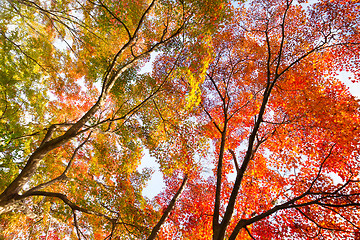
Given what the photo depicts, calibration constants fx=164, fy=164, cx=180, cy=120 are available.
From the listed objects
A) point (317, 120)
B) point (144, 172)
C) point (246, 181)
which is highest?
point (317, 120)

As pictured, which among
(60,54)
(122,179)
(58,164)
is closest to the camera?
(122,179)

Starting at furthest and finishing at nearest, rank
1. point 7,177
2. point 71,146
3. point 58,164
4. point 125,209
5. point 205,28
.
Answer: point 71,146 → point 58,164 → point 7,177 → point 205,28 → point 125,209

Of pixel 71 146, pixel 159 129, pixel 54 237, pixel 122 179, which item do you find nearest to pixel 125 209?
pixel 122 179

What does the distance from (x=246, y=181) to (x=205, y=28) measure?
8140mm

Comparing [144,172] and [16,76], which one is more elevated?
[144,172]

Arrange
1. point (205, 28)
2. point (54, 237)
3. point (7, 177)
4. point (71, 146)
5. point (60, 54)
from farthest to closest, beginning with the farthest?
point (54, 237), point (71, 146), point (60, 54), point (7, 177), point (205, 28)

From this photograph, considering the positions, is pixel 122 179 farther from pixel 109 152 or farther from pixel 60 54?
pixel 60 54

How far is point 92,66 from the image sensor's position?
7109 millimetres

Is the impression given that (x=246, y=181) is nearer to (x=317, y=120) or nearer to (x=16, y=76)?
(x=317, y=120)

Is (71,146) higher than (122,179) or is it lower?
higher

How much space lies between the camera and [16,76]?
5062mm

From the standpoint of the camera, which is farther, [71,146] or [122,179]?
[71,146]

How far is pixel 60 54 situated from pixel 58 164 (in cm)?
522

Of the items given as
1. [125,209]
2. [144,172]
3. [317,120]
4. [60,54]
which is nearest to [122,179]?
[144,172]
